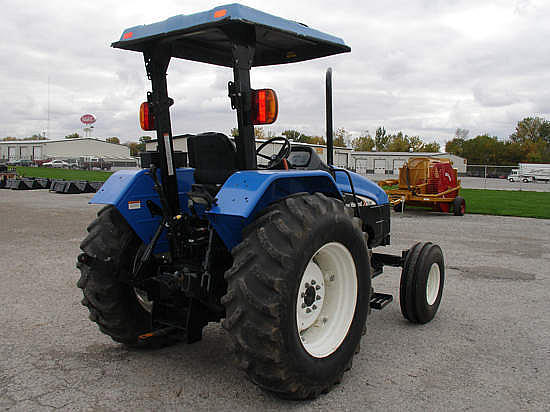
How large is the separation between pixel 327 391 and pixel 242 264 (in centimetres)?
113

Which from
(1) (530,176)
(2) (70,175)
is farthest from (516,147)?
(2) (70,175)

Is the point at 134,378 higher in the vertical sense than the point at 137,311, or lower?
lower

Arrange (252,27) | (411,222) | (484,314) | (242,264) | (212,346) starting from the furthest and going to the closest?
(411,222)
(484,314)
(212,346)
(252,27)
(242,264)

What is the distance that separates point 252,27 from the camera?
3160 millimetres

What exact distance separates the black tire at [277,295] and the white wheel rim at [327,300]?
226mm

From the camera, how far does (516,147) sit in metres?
76.2

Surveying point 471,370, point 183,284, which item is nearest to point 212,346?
point 183,284

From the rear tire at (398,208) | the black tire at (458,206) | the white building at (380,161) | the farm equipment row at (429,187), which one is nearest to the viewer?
the black tire at (458,206)

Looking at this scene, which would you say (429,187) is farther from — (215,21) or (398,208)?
(215,21)

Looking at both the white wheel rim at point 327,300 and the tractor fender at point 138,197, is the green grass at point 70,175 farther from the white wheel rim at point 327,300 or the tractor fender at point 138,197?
the white wheel rim at point 327,300

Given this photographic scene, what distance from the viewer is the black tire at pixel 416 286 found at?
4660mm

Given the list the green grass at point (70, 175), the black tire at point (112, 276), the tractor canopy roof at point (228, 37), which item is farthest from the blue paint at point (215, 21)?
the green grass at point (70, 175)

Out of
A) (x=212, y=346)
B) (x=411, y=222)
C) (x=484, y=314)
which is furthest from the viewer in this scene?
(x=411, y=222)

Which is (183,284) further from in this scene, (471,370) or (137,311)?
(471,370)
